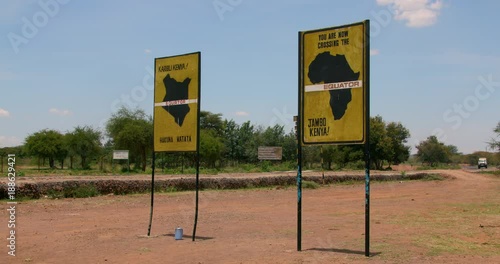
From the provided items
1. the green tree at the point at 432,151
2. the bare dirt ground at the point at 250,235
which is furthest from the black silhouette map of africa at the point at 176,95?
the green tree at the point at 432,151

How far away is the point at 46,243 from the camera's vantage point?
10883 mm

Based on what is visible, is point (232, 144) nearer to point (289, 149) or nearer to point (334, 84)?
point (289, 149)

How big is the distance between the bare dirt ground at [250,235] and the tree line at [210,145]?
121 feet

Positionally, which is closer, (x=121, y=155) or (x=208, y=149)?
(x=121, y=155)

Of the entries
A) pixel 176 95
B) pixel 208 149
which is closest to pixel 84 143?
pixel 208 149

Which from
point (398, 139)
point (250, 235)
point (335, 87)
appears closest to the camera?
point (335, 87)

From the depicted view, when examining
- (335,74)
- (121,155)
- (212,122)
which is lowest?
(121,155)

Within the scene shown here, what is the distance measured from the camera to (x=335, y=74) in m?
8.80

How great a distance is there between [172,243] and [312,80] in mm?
4223

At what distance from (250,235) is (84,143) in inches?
2148

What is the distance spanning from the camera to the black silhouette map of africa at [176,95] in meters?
11.2

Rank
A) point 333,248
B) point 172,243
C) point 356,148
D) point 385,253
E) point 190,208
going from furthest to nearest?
point 356,148 < point 190,208 < point 172,243 < point 333,248 < point 385,253

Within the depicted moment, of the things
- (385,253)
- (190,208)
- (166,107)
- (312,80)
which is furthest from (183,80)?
(190,208)

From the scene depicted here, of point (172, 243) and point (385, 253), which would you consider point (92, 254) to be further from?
point (385, 253)
